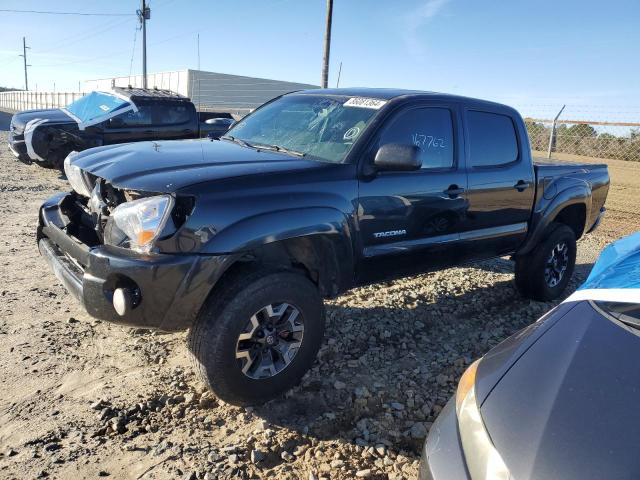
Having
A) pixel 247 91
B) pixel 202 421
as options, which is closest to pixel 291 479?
pixel 202 421

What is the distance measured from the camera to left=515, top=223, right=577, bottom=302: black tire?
499 cm

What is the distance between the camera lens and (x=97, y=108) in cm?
995

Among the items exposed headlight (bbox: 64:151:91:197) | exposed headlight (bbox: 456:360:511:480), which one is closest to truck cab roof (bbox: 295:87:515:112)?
exposed headlight (bbox: 64:151:91:197)

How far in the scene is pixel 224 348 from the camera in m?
2.73

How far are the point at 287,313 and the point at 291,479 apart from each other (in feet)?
2.96

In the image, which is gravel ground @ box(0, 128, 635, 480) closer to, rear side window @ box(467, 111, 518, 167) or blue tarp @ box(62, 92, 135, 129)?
rear side window @ box(467, 111, 518, 167)

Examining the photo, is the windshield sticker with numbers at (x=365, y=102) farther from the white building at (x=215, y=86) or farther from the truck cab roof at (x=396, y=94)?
the white building at (x=215, y=86)

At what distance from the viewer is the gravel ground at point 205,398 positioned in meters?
2.56

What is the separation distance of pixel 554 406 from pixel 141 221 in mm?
2045

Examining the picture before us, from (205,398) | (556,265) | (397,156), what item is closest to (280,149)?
(397,156)

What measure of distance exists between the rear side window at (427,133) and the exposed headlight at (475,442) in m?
1.96

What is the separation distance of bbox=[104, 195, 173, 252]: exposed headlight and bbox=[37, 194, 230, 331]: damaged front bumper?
0.06 meters

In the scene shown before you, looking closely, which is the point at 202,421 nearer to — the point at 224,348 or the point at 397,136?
the point at 224,348

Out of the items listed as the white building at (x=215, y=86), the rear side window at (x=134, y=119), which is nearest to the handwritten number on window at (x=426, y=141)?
the rear side window at (x=134, y=119)
